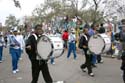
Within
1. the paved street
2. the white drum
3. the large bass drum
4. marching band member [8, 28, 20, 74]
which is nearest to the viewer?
the large bass drum

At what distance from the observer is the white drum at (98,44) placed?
12624 millimetres

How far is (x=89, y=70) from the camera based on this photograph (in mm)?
12891

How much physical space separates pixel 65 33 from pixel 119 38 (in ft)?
62.5

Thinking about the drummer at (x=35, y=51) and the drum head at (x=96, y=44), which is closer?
the drummer at (x=35, y=51)

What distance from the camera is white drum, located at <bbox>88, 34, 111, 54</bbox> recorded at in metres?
12.6

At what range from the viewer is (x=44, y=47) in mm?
9453

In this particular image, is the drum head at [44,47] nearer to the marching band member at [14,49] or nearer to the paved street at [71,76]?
the paved street at [71,76]

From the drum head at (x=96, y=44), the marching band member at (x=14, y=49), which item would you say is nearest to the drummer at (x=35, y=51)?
the drum head at (x=96, y=44)

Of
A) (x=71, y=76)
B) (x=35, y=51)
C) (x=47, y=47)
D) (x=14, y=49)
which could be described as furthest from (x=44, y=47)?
(x=14, y=49)

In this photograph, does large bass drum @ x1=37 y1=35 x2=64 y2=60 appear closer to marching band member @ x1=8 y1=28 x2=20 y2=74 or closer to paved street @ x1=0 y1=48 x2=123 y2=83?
paved street @ x1=0 y1=48 x2=123 y2=83

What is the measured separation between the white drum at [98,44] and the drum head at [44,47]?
3.54m

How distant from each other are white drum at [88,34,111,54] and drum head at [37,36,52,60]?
3542 millimetres

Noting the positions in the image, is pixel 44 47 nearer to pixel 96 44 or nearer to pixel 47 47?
pixel 47 47

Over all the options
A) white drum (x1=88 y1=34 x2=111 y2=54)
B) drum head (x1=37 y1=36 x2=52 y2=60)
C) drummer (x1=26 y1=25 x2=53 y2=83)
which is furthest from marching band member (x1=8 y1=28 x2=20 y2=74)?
drum head (x1=37 y1=36 x2=52 y2=60)
